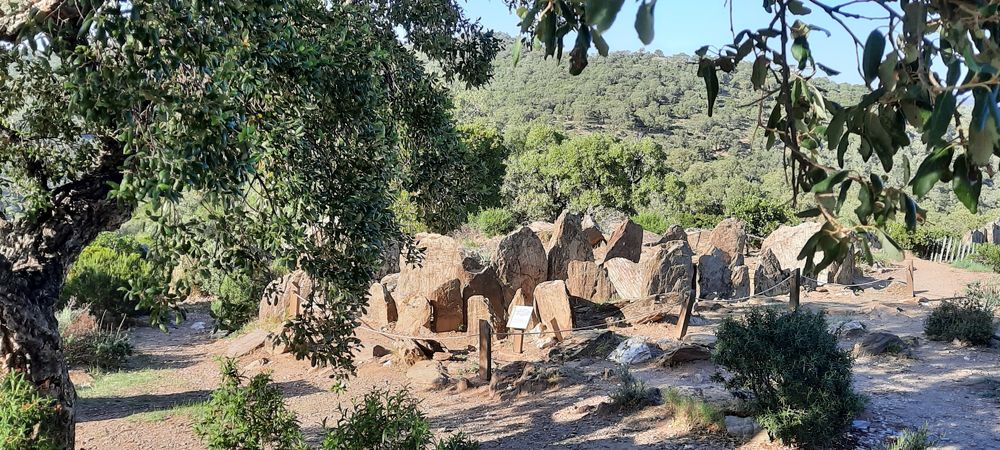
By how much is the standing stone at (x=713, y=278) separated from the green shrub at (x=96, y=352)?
8.91 metres

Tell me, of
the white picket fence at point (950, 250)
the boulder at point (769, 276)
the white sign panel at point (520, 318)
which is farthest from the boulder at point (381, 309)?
the white picket fence at point (950, 250)

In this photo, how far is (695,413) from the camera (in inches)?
252

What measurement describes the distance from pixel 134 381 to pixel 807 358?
7.71m

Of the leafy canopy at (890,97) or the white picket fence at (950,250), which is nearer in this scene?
the leafy canopy at (890,97)

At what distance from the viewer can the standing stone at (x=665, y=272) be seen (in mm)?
11945

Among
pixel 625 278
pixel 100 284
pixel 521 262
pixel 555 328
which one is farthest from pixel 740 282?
pixel 100 284

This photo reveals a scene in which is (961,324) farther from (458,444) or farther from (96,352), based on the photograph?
(96,352)

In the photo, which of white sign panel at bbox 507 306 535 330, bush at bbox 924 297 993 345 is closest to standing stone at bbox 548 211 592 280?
white sign panel at bbox 507 306 535 330

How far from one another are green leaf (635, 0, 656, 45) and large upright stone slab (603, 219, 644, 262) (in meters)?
13.3

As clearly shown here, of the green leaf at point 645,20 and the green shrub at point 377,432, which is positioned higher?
the green leaf at point 645,20

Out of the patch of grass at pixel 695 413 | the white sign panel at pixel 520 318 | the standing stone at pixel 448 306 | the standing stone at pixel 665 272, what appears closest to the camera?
the patch of grass at pixel 695 413

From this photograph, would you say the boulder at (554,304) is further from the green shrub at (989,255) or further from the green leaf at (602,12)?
the green shrub at (989,255)

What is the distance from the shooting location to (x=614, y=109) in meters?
54.2

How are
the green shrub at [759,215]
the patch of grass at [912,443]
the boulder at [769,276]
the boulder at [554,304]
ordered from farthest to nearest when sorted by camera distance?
1. the green shrub at [759,215]
2. the boulder at [769,276]
3. the boulder at [554,304]
4. the patch of grass at [912,443]
